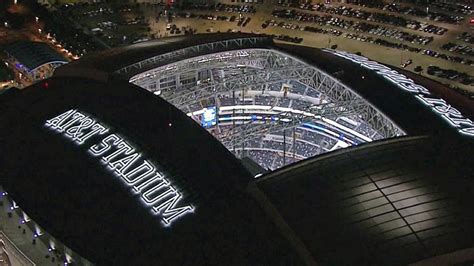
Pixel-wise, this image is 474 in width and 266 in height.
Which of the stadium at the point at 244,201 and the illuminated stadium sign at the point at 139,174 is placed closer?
the stadium at the point at 244,201

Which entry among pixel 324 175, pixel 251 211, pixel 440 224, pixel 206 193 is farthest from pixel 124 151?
pixel 440 224

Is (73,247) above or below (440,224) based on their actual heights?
below

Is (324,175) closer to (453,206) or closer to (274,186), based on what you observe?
(274,186)

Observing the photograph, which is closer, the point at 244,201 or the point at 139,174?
the point at 244,201

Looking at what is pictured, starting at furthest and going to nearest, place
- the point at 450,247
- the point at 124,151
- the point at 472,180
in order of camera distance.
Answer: the point at 124,151
the point at 472,180
the point at 450,247

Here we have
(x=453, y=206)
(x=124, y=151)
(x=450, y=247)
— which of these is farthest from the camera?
(x=124, y=151)

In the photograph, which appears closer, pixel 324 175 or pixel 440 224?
pixel 440 224

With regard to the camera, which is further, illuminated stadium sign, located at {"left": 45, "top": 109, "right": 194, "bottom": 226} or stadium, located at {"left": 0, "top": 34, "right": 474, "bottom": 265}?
illuminated stadium sign, located at {"left": 45, "top": 109, "right": 194, "bottom": 226}

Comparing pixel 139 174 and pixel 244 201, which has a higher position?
pixel 244 201
